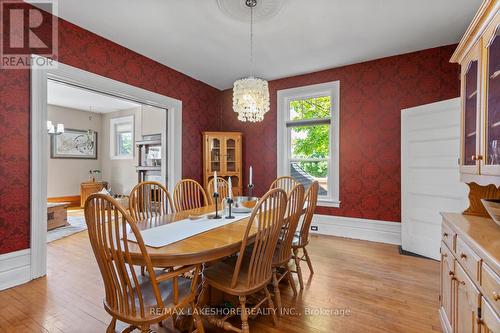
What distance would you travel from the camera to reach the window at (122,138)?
672 centimetres

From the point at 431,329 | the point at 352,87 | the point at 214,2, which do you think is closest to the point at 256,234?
the point at 431,329

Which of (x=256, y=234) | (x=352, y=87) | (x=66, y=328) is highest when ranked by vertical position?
(x=352, y=87)

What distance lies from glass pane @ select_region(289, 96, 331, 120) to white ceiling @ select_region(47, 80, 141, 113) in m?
2.92

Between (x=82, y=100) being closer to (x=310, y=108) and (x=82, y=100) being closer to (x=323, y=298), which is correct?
(x=310, y=108)

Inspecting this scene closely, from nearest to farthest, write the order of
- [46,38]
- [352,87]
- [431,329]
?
1. [431,329]
2. [46,38]
3. [352,87]

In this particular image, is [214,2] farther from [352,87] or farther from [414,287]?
[414,287]

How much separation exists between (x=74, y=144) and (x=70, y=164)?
1.75 feet

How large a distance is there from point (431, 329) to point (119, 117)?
7.41 m

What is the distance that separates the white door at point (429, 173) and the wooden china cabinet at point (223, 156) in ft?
8.48

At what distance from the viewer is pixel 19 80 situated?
237 cm

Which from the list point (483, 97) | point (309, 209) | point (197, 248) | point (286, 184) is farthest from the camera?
point (286, 184)

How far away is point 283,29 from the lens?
2.82 meters

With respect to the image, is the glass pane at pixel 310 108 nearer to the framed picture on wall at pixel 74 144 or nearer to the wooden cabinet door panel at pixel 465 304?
the wooden cabinet door panel at pixel 465 304

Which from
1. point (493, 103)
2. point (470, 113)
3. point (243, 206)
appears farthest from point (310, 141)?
point (493, 103)
